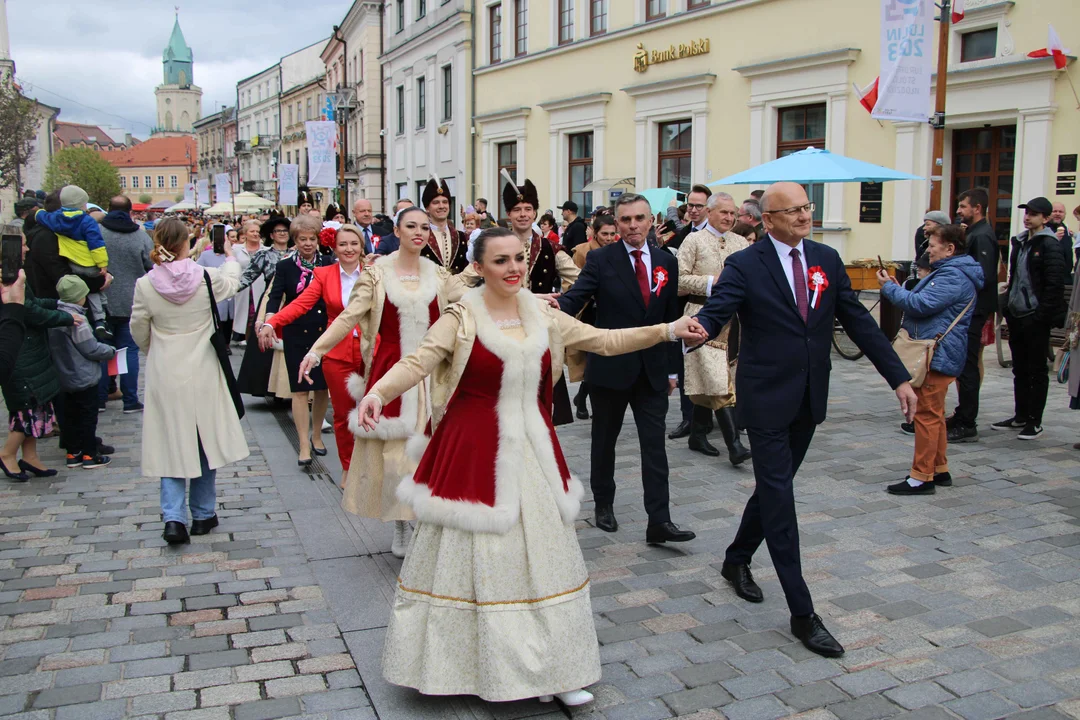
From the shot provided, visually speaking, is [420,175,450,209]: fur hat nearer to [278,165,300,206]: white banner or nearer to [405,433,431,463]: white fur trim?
[405,433,431,463]: white fur trim

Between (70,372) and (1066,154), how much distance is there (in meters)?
13.1

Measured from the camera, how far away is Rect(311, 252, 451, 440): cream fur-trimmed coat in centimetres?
568

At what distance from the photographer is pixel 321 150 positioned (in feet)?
Answer: 68.5

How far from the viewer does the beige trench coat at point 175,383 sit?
5.88m

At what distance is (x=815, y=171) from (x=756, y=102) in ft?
30.9

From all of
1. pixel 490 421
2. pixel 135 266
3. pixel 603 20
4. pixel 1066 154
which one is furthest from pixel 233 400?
pixel 603 20

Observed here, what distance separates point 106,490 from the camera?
717 cm

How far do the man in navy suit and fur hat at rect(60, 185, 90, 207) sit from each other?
22.2ft

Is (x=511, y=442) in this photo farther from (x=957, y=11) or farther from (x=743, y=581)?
(x=957, y=11)

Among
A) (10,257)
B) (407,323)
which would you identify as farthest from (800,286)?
(10,257)

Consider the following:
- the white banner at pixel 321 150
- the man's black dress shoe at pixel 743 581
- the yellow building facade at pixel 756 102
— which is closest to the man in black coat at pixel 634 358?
the man's black dress shoe at pixel 743 581

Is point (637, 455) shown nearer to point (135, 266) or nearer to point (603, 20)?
point (135, 266)

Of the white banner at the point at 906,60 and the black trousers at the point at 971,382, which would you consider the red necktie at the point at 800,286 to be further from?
the white banner at the point at 906,60

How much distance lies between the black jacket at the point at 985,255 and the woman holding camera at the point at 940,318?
1583 millimetres
